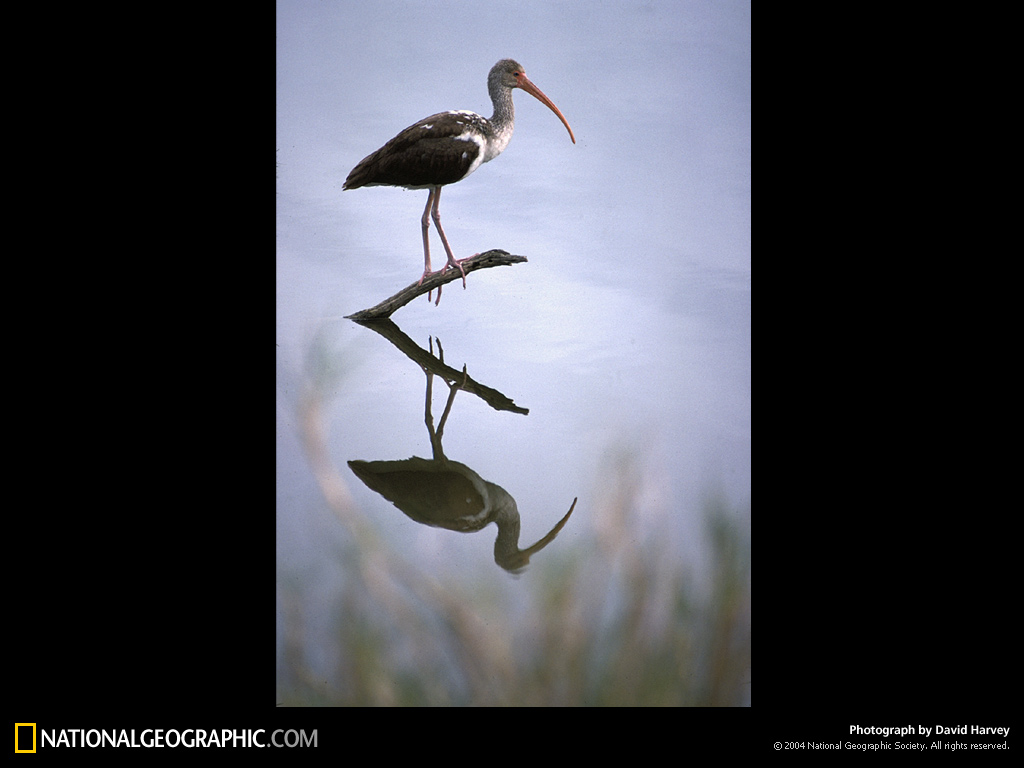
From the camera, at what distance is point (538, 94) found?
4281 mm

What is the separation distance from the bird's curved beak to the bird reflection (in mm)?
1870

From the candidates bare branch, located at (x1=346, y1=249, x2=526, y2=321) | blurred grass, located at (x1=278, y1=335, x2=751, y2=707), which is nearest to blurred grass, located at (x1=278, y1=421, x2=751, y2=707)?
blurred grass, located at (x1=278, y1=335, x2=751, y2=707)

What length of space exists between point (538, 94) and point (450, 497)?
222cm

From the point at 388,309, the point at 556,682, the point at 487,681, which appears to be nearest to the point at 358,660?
the point at 487,681

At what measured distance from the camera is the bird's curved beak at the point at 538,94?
167 inches

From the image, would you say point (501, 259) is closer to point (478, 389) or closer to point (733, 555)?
point (478, 389)

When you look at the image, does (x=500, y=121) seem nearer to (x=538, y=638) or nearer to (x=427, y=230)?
(x=427, y=230)

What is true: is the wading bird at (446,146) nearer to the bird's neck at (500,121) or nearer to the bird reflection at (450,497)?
the bird's neck at (500,121)

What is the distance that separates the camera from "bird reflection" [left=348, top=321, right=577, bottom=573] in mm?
3002

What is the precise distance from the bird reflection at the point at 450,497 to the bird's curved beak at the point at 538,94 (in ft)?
6.14

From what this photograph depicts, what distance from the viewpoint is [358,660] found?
8.68 feet

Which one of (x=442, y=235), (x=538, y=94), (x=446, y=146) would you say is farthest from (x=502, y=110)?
(x=442, y=235)

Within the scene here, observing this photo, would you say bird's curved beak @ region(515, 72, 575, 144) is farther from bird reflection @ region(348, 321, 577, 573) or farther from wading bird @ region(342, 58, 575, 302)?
bird reflection @ region(348, 321, 577, 573)

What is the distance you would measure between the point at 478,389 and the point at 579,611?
4.39 feet
